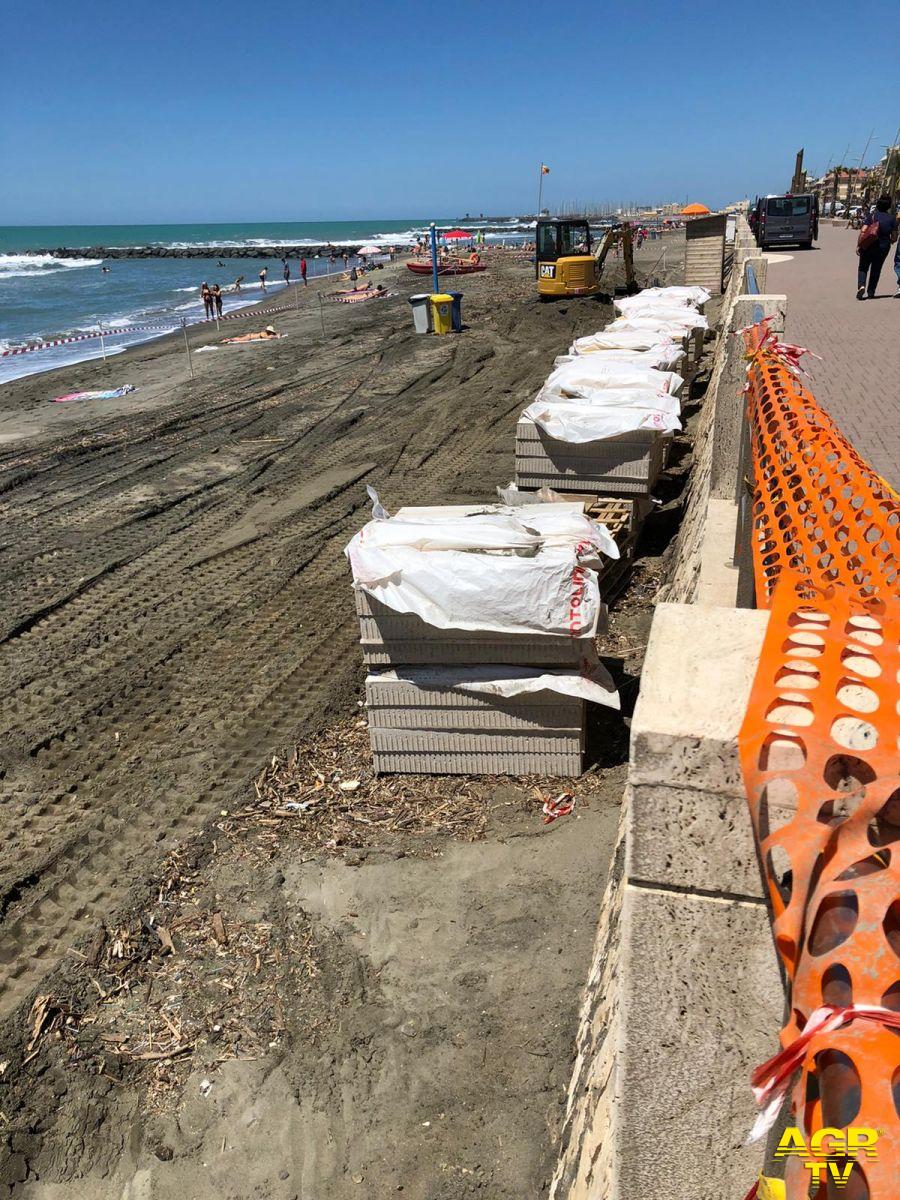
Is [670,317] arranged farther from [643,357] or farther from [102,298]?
[102,298]

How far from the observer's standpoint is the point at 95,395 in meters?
20.4

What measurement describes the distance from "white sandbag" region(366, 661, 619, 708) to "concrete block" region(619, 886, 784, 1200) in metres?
3.42

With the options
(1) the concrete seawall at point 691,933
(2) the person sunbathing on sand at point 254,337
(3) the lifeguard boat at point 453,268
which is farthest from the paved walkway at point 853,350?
(3) the lifeguard boat at point 453,268

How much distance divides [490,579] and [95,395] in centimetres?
1874

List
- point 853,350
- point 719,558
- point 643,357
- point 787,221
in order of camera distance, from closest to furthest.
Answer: point 719,558 → point 643,357 → point 853,350 → point 787,221

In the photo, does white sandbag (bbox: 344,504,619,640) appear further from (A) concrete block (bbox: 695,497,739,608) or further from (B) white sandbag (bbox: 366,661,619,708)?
(A) concrete block (bbox: 695,497,739,608)

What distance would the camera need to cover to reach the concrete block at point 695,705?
1436 mm

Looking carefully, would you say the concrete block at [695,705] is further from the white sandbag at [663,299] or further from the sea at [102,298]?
the sea at [102,298]

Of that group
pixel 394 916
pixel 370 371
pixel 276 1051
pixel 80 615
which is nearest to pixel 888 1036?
pixel 276 1051

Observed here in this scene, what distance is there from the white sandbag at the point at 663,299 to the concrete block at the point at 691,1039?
43.0 feet

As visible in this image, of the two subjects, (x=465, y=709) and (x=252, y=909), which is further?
(x=465, y=709)

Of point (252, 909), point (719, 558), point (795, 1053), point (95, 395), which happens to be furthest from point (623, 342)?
point (95, 395)

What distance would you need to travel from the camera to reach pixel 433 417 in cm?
1572

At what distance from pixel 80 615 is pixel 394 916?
5.69m
